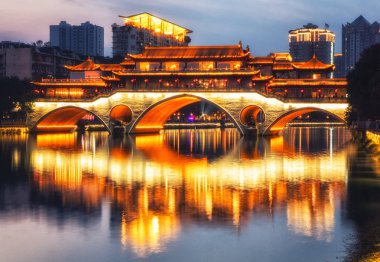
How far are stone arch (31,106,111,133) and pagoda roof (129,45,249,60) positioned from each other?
10293 mm

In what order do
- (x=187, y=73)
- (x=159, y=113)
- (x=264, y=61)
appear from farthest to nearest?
(x=159, y=113) → (x=264, y=61) → (x=187, y=73)

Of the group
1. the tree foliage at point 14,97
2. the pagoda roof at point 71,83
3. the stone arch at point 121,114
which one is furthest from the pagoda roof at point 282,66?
the tree foliage at point 14,97

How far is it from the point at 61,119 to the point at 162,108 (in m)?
16.4

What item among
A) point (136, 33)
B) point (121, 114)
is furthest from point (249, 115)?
point (136, 33)

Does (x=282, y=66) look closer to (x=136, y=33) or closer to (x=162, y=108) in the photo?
(x=162, y=108)

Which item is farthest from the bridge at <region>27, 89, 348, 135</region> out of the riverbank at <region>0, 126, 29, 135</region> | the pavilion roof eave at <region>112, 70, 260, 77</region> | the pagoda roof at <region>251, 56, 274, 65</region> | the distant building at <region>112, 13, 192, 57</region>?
the distant building at <region>112, 13, 192, 57</region>

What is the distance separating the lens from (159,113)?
81.1m

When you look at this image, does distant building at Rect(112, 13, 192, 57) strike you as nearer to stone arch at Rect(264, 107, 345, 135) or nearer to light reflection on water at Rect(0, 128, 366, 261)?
stone arch at Rect(264, 107, 345, 135)

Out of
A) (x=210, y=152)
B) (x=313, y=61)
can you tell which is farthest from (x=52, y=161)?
(x=313, y=61)

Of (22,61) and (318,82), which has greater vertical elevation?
(22,61)

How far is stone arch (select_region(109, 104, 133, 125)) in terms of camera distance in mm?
76956

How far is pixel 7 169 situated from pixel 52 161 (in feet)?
16.6

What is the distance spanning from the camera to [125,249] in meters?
17.9

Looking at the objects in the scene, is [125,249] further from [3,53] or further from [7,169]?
[3,53]
